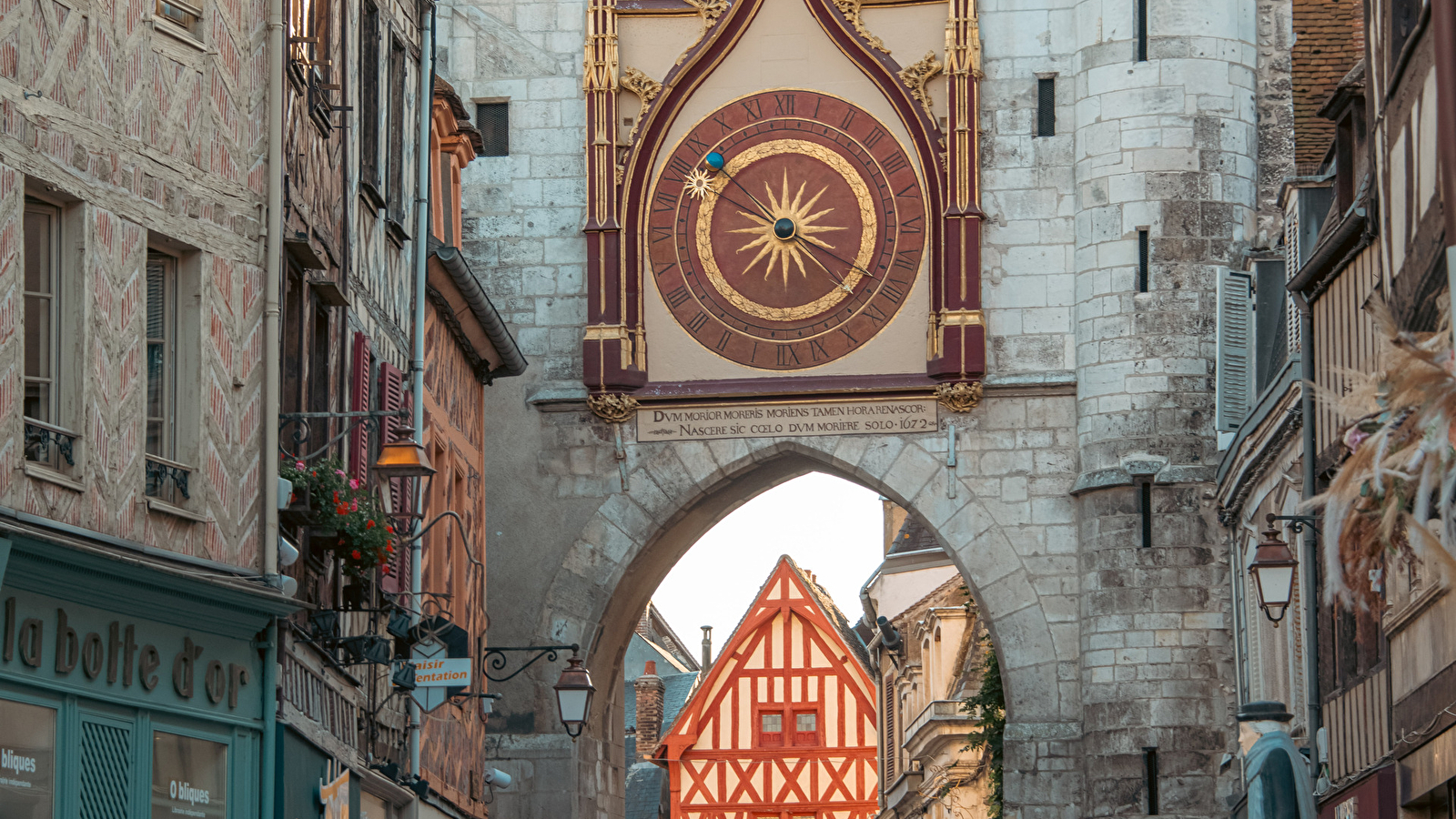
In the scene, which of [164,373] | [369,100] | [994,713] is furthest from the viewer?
[994,713]

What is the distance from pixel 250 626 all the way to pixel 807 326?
11.3m

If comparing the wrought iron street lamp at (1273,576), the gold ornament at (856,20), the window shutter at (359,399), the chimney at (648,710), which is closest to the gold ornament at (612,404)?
the gold ornament at (856,20)

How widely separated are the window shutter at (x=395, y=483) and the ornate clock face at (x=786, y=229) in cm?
761

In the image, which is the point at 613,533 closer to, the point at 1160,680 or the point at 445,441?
the point at 1160,680

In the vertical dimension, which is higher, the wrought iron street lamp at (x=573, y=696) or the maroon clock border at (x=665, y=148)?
the maroon clock border at (x=665, y=148)

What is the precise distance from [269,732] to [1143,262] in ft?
38.2

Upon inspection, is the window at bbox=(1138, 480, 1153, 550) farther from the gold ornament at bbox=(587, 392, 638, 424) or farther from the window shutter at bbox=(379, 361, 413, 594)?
the window shutter at bbox=(379, 361, 413, 594)

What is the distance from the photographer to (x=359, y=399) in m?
11.2

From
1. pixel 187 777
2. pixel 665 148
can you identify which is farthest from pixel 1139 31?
pixel 187 777

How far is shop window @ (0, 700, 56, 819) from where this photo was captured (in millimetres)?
7250

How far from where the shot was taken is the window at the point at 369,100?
11625mm

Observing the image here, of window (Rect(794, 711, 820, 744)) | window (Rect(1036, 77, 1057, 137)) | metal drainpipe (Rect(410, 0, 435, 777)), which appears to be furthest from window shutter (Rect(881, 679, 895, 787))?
metal drainpipe (Rect(410, 0, 435, 777))

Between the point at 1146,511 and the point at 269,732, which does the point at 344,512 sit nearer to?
the point at 269,732

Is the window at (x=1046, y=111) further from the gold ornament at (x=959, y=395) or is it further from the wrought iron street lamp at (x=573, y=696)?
the wrought iron street lamp at (x=573, y=696)
